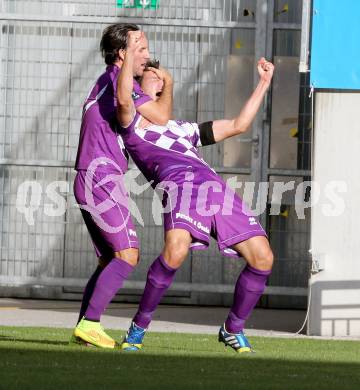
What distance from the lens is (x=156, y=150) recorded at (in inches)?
293

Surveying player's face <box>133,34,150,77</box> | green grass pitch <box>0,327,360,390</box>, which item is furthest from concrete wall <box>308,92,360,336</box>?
player's face <box>133,34,150,77</box>

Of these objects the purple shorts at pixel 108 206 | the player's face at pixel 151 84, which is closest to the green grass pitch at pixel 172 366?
the purple shorts at pixel 108 206

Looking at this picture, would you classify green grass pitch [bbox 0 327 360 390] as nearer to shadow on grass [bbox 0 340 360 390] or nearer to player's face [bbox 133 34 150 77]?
shadow on grass [bbox 0 340 360 390]

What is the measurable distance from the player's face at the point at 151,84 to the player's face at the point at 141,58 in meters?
0.21

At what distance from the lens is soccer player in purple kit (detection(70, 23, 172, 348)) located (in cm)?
736

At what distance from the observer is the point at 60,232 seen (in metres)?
12.9

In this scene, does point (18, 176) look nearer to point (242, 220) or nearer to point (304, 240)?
point (304, 240)

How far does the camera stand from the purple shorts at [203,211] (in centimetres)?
723

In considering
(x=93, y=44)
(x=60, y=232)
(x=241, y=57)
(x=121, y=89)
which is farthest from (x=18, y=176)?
(x=121, y=89)

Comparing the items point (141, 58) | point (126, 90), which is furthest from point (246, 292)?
point (141, 58)

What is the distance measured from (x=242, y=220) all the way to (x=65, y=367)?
1.65 metres

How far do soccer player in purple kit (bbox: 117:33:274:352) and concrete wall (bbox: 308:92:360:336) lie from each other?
2477 millimetres

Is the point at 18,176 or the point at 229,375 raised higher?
the point at 18,176

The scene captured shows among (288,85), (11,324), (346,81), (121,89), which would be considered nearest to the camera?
(121,89)
